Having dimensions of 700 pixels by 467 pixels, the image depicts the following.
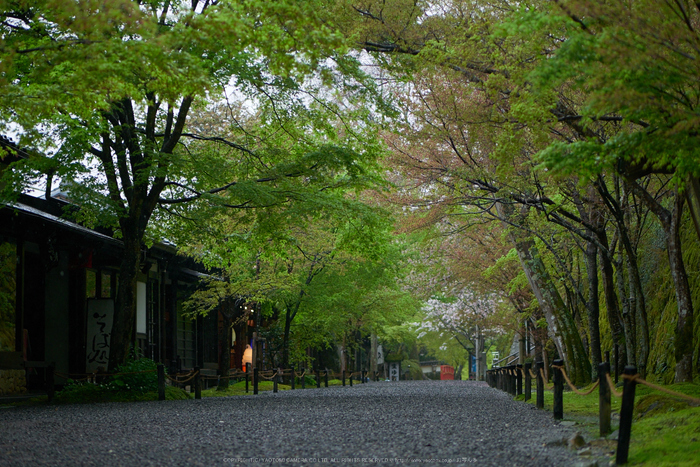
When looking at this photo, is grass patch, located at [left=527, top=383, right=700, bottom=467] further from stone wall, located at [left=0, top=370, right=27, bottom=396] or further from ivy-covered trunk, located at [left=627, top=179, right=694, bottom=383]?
stone wall, located at [left=0, top=370, right=27, bottom=396]

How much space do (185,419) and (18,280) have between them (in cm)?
804

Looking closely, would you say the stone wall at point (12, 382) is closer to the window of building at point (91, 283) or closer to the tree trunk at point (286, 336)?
the window of building at point (91, 283)

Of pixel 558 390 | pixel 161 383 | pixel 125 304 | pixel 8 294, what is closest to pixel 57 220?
pixel 8 294

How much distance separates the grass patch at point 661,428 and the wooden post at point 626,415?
12 centimetres

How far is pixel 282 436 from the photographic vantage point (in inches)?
330

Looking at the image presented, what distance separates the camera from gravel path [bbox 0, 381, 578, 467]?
669 cm

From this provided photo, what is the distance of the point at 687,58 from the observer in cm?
599

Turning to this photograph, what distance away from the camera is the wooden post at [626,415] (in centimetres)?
614

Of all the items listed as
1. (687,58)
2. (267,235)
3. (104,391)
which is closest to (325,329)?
(267,235)

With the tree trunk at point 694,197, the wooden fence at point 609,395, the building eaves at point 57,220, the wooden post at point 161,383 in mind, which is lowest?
the wooden post at point 161,383

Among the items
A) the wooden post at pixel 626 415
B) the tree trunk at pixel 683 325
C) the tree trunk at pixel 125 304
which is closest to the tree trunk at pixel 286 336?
the tree trunk at pixel 125 304

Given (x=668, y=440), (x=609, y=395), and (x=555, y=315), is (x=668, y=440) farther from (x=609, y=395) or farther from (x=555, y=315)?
(x=555, y=315)

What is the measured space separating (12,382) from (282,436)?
10997 millimetres

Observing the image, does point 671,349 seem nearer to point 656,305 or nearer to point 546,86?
point 656,305
